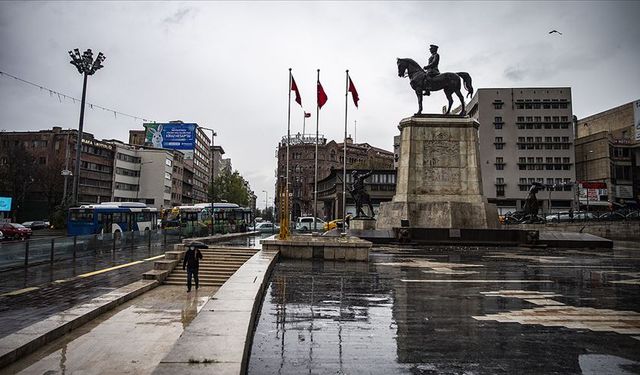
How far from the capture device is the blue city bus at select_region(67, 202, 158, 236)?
33219 mm

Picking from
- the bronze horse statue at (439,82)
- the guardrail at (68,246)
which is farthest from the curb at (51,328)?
the bronze horse statue at (439,82)

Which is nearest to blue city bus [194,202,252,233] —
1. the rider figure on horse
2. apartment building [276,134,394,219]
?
the rider figure on horse

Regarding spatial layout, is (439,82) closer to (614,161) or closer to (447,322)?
(447,322)

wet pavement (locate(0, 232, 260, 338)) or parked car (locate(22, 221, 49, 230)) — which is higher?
parked car (locate(22, 221, 49, 230))

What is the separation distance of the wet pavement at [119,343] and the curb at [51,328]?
0.11 m

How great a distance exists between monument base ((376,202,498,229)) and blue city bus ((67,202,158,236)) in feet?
68.0

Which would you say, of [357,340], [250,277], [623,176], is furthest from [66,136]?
[623,176]

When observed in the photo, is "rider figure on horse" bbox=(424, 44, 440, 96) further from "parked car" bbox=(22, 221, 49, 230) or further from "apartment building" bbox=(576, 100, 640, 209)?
"apartment building" bbox=(576, 100, 640, 209)

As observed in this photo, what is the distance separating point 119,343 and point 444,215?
2035 centimetres

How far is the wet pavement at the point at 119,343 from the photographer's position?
18.9ft

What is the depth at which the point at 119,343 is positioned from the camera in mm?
7020

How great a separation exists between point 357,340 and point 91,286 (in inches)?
405

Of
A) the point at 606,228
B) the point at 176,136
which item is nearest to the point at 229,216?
the point at 176,136

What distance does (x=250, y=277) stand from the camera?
9.90 metres
